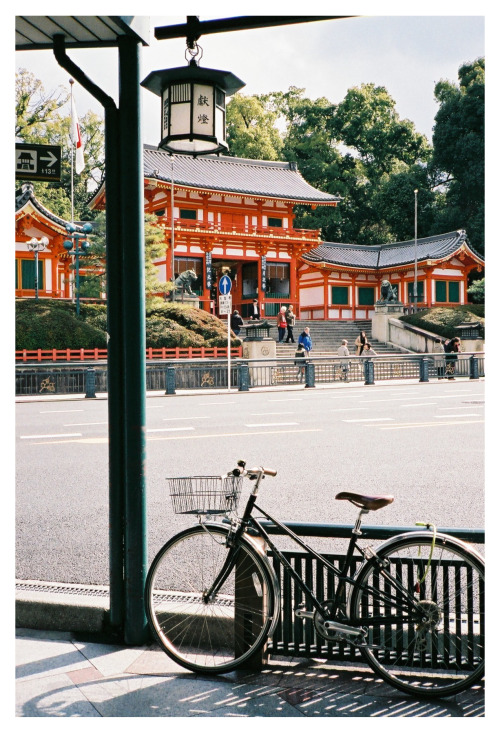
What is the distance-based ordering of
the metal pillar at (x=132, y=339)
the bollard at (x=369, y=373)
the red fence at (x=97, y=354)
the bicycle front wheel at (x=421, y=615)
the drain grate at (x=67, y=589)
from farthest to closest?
the bollard at (x=369, y=373) < the red fence at (x=97, y=354) < the drain grate at (x=67, y=589) < the metal pillar at (x=132, y=339) < the bicycle front wheel at (x=421, y=615)

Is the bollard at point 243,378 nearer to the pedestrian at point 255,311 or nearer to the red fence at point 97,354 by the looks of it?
the red fence at point 97,354

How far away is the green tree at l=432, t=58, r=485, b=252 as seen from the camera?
44.0m

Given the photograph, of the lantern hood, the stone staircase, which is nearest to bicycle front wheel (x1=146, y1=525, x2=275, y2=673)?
the lantern hood

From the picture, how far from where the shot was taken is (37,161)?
3867 mm

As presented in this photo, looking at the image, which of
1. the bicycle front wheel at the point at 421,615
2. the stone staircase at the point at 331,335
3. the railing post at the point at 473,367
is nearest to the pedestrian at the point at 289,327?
the stone staircase at the point at 331,335

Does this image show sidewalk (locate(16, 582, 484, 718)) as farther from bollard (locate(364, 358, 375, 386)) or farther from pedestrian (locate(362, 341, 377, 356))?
pedestrian (locate(362, 341, 377, 356))

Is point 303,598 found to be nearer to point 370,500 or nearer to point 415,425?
point 370,500

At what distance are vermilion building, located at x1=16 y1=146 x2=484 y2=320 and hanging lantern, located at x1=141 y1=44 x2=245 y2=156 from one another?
25438mm

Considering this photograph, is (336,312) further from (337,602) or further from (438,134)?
(337,602)

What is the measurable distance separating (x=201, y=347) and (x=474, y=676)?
21.4 meters

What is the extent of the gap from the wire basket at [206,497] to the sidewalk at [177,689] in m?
0.73

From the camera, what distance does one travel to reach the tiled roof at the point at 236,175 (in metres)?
Answer: 32.3

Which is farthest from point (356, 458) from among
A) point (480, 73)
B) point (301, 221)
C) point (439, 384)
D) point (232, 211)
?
point (480, 73)

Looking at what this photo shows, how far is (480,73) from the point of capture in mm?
45625
